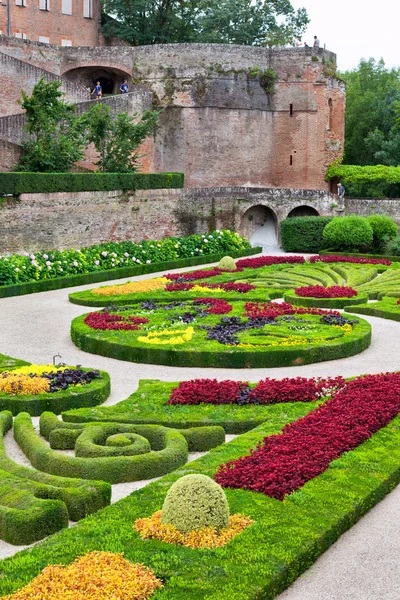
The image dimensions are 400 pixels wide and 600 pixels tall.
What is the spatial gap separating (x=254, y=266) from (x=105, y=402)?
1401 centimetres

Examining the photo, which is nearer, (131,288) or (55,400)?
(55,400)

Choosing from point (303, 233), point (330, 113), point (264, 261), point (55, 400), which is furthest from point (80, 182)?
point (330, 113)

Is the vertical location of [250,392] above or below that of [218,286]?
below

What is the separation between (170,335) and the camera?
15.4 m

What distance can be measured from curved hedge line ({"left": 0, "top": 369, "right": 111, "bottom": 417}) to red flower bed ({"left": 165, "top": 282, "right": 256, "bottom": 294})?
8.98 m

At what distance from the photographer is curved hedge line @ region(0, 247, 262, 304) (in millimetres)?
21391

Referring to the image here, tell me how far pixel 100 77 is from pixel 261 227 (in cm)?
1210

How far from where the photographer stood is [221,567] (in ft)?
21.7

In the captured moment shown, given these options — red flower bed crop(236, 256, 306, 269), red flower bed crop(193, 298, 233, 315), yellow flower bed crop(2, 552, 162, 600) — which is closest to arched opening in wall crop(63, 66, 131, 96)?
red flower bed crop(236, 256, 306, 269)

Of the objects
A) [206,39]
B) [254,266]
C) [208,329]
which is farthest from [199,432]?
[206,39]

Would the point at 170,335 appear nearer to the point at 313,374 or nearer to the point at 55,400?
the point at 313,374

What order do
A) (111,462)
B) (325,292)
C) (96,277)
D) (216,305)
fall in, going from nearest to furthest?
(111,462), (216,305), (325,292), (96,277)

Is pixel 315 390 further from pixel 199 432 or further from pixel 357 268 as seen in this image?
pixel 357 268

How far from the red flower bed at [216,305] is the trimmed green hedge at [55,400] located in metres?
6.11
